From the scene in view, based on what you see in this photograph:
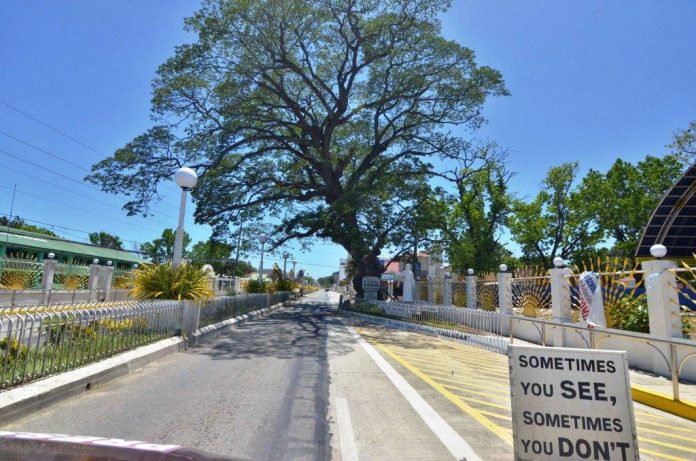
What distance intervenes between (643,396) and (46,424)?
28.8 feet

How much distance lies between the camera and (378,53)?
26.1m

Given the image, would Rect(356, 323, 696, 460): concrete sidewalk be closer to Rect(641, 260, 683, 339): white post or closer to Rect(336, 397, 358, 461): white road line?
Rect(336, 397, 358, 461): white road line

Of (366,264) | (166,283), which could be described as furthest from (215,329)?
(366,264)

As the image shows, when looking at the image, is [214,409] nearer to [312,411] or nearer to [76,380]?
[312,411]

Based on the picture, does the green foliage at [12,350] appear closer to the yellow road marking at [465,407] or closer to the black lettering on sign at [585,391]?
the yellow road marking at [465,407]

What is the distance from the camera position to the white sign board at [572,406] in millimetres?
3496

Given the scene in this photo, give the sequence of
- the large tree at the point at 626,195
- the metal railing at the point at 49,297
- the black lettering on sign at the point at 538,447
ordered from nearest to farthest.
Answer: the black lettering on sign at the point at 538,447 → the metal railing at the point at 49,297 → the large tree at the point at 626,195

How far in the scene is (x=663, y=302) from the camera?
863cm

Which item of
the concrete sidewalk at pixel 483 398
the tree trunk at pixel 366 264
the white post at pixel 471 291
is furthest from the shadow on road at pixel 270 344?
the tree trunk at pixel 366 264

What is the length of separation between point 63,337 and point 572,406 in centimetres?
696

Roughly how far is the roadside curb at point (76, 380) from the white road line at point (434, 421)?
4809 mm

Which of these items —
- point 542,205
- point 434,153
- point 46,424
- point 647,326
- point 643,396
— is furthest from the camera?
point 542,205

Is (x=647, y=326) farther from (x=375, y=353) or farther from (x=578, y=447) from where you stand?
(x=578, y=447)

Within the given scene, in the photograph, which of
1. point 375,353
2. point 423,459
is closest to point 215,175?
point 375,353
